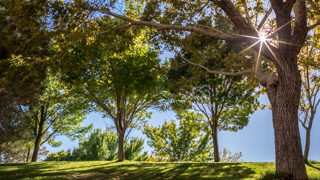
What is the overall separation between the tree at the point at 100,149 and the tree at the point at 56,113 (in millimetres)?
1736

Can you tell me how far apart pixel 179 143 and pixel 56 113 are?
1700 cm

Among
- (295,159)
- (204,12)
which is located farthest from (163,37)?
(295,159)

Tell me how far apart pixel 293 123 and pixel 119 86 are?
12495 mm

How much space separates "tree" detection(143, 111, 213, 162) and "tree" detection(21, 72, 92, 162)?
413 inches

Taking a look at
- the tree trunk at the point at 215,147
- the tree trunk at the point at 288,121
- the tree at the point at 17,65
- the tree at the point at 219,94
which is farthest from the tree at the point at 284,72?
the tree trunk at the point at 215,147

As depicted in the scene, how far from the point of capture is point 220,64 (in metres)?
17.9

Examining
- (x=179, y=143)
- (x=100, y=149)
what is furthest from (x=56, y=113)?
(x=179, y=143)

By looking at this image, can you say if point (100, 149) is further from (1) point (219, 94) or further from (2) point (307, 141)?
(2) point (307, 141)

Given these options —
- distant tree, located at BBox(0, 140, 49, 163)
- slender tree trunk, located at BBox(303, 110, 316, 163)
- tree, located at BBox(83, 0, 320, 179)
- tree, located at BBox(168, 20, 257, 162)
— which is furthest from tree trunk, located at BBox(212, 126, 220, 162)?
distant tree, located at BBox(0, 140, 49, 163)

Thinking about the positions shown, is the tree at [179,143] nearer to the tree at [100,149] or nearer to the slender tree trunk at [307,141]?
the tree at [100,149]

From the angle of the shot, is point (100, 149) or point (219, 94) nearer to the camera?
point (219, 94)

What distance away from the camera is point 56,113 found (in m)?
24.9

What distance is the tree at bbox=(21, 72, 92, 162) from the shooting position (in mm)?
21781

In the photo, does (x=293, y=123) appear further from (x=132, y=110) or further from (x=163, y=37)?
(x=132, y=110)
